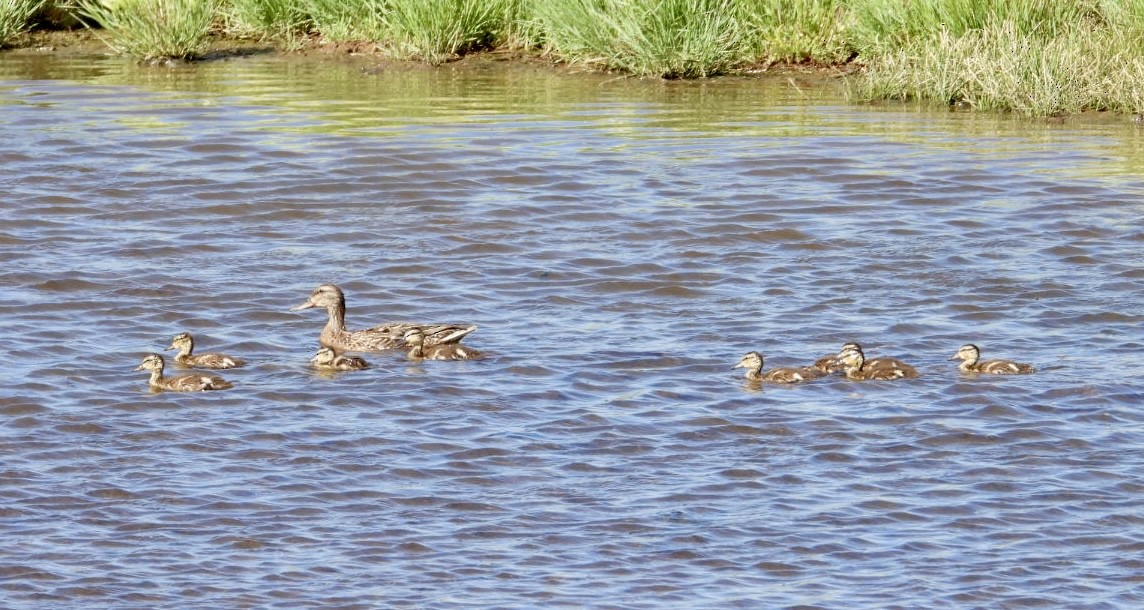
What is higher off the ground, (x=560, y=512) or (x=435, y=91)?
(x=435, y=91)

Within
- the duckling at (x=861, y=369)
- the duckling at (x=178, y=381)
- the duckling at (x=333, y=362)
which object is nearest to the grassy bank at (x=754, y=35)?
the duckling at (x=861, y=369)

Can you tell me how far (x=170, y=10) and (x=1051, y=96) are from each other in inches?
412

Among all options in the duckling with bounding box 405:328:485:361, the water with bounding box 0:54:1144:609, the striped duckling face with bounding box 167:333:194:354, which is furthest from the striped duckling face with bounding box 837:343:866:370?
the striped duckling face with bounding box 167:333:194:354

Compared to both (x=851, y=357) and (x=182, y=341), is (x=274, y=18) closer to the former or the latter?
(x=182, y=341)

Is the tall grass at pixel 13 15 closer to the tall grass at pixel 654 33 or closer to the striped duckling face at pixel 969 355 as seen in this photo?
the tall grass at pixel 654 33

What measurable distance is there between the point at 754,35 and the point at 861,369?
37.7 ft

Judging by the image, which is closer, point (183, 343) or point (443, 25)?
point (183, 343)

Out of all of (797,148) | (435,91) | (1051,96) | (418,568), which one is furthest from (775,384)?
(435,91)

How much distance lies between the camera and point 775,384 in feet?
36.2

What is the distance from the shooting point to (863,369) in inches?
439

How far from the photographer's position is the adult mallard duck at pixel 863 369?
36.4 ft

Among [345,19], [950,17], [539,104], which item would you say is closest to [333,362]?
[539,104]

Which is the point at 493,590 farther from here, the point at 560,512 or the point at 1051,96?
the point at 1051,96

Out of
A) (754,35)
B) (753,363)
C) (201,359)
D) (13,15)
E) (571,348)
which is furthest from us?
(13,15)
